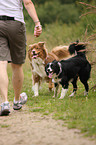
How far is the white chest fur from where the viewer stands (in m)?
7.37

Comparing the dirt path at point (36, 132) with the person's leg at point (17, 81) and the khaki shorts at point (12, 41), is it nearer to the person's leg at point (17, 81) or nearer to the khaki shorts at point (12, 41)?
the person's leg at point (17, 81)

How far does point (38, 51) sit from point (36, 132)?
14.0ft

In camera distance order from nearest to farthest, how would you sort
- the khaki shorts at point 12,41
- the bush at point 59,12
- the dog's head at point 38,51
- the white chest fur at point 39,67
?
the khaki shorts at point 12,41
the dog's head at point 38,51
the white chest fur at point 39,67
the bush at point 59,12

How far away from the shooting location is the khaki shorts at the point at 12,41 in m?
3.89

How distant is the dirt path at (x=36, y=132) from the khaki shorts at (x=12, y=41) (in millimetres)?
912

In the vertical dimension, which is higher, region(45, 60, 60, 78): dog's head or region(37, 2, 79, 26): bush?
region(37, 2, 79, 26): bush

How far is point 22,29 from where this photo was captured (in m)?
4.04

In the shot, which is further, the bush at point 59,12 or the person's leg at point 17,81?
the bush at point 59,12

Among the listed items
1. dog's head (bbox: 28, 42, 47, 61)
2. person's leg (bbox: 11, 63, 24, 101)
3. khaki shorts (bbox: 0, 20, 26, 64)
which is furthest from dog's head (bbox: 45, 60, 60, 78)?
khaki shorts (bbox: 0, 20, 26, 64)

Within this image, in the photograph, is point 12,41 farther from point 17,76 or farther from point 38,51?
point 38,51

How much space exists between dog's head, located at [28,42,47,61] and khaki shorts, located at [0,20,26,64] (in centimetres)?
299

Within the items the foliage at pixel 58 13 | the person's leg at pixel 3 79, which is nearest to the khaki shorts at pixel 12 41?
the person's leg at pixel 3 79

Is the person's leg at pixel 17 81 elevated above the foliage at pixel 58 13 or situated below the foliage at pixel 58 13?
below

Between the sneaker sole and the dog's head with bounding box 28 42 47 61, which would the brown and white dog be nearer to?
the dog's head with bounding box 28 42 47 61
